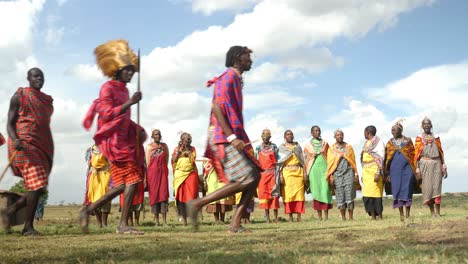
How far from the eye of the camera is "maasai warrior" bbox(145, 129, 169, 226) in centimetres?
1438

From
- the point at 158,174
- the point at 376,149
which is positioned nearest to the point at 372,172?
the point at 376,149

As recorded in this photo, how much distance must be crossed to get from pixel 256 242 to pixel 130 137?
9.32 ft

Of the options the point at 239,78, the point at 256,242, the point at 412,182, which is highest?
the point at 239,78

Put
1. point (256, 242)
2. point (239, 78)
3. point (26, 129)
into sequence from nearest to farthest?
point (256, 242)
point (239, 78)
point (26, 129)

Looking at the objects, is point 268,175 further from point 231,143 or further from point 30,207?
point 231,143

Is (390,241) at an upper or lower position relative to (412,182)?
lower

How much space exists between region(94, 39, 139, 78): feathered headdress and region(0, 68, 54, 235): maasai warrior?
4.66 ft

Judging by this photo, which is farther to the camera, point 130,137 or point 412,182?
point 412,182

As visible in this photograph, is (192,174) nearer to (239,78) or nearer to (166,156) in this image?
(166,156)

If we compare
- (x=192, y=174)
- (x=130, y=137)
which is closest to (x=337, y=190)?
(x=192, y=174)

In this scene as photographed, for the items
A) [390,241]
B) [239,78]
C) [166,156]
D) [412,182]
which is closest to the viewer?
[390,241]

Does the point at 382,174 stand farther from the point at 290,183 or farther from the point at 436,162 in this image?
the point at 290,183

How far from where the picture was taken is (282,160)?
48.7 ft

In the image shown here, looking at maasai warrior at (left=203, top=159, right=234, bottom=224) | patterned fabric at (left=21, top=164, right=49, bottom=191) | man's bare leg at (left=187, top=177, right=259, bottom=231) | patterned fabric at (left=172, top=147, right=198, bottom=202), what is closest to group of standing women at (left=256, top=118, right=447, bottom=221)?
maasai warrior at (left=203, top=159, right=234, bottom=224)
